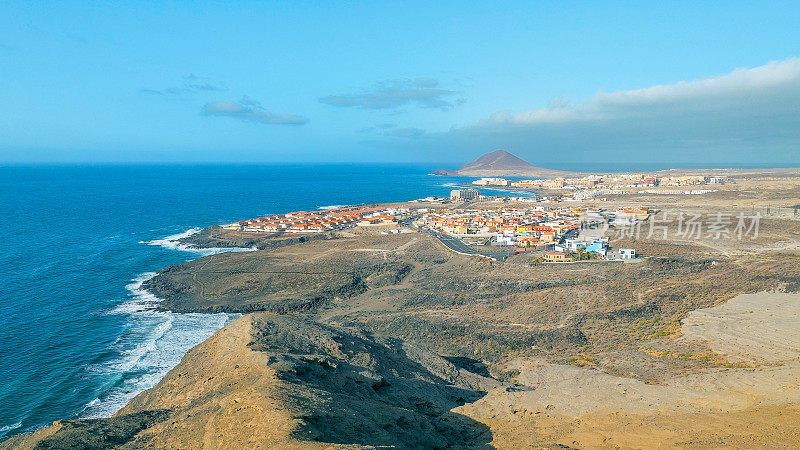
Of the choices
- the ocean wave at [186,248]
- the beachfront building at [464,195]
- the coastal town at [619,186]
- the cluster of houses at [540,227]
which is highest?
the coastal town at [619,186]

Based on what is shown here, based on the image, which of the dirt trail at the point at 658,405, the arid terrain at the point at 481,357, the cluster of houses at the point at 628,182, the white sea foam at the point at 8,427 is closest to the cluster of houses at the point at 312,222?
the arid terrain at the point at 481,357

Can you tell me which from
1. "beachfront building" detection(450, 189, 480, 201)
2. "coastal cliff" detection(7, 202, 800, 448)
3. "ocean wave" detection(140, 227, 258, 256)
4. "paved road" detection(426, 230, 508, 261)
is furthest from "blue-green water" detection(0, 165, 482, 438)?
"beachfront building" detection(450, 189, 480, 201)

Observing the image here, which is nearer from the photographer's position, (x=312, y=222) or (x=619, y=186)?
(x=312, y=222)

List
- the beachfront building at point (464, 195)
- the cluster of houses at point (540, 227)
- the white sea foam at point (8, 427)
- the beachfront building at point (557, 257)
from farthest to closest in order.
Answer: the beachfront building at point (464, 195) < the cluster of houses at point (540, 227) < the beachfront building at point (557, 257) < the white sea foam at point (8, 427)

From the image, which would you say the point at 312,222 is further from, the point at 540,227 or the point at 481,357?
the point at 481,357

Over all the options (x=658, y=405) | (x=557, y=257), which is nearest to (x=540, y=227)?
(x=557, y=257)

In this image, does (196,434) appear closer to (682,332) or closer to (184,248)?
(682,332)

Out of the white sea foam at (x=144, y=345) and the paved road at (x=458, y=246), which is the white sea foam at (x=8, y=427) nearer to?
the white sea foam at (x=144, y=345)
